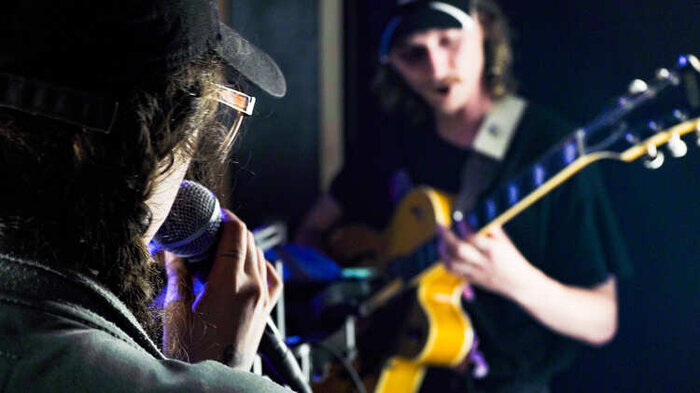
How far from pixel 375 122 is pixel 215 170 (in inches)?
80.2

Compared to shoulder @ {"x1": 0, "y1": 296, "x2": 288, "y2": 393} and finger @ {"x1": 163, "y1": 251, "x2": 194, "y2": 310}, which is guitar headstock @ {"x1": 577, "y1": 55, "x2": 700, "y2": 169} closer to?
finger @ {"x1": 163, "y1": 251, "x2": 194, "y2": 310}

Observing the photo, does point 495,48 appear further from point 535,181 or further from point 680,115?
point 680,115

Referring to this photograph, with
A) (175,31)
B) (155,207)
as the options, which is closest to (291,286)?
(155,207)

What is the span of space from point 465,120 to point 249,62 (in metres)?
1.92

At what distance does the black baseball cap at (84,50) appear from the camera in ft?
2.42

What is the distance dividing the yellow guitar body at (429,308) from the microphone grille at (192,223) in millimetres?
1609

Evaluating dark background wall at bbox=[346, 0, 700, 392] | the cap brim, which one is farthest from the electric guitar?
the cap brim

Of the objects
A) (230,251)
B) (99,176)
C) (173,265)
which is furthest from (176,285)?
(99,176)

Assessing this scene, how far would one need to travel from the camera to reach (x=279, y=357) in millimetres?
1266

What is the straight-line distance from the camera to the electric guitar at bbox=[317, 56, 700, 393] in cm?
212

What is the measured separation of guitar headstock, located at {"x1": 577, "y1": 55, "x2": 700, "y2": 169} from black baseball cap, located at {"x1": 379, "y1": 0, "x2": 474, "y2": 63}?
0.62 metres

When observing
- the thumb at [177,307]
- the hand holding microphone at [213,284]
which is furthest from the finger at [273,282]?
the thumb at [177,307]

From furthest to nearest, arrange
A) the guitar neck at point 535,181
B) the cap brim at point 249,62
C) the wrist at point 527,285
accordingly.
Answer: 1. the wrist at point 527,285
2. the guitar neck at point 535,181
3. the cap brim at point 249,62

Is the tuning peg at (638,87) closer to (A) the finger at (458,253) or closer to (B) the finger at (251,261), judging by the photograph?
(A) the finger at (458,253)
